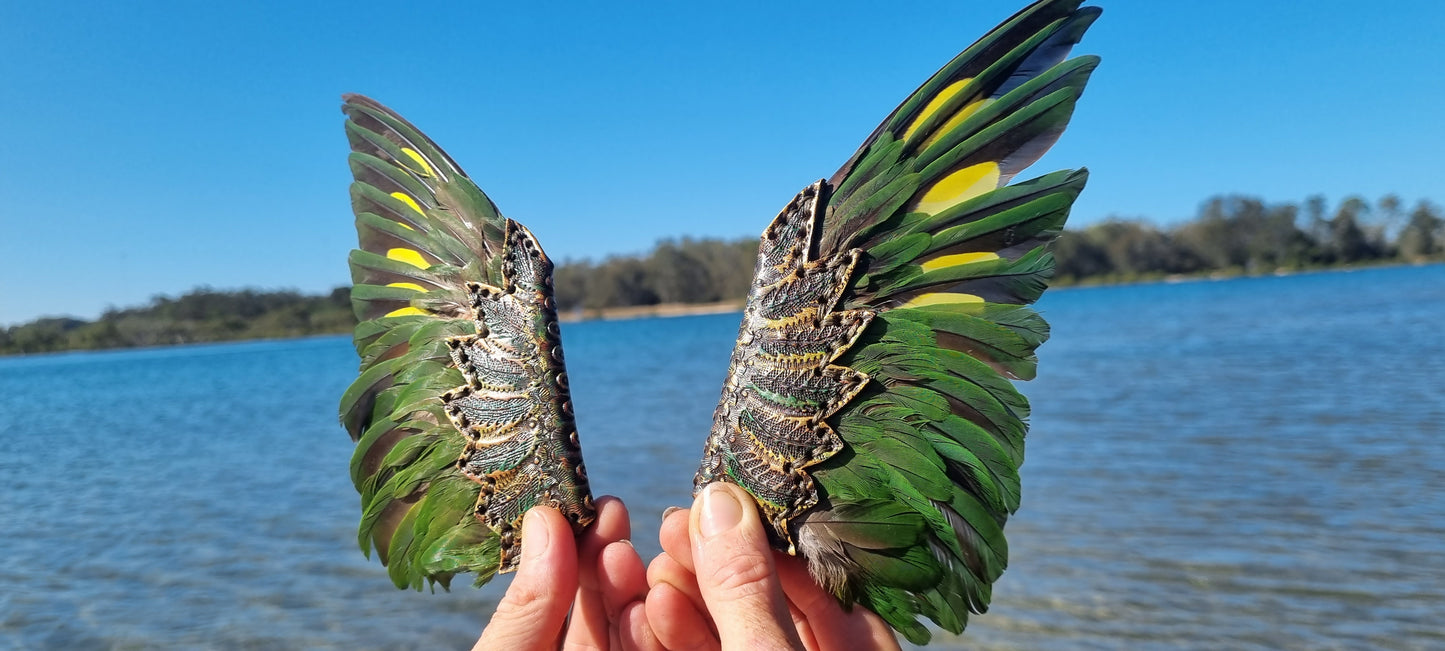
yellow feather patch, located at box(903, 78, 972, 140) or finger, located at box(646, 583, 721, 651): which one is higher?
yellow feather patch, located at box(903, 78, 972, 140)

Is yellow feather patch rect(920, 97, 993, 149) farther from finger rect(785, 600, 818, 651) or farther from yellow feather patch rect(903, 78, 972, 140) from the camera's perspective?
finger rect(785, 600, 818, 651)

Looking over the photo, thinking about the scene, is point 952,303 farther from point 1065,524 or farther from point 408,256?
point 1065,524

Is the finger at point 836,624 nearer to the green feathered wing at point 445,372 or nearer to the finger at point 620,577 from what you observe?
the finger at point 620,577

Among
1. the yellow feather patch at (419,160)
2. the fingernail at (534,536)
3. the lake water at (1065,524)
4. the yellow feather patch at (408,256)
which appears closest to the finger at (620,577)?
the fingernail at (534,536)

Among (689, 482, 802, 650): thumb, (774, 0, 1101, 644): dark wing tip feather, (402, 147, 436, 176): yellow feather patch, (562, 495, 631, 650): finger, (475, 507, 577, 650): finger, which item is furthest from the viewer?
(402, 147, 436, 176): yellow feather patch

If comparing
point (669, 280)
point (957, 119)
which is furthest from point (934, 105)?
point (669, 280)

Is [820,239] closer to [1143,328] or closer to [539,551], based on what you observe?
[539,551]

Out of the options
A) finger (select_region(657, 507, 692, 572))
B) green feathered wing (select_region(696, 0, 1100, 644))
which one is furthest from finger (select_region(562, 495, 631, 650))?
green feathered wing (select_region(696, 0, 1100, 644))

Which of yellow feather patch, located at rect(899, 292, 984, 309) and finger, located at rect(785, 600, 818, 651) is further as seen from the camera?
finger, located at rect(785, 600, 818, 651)

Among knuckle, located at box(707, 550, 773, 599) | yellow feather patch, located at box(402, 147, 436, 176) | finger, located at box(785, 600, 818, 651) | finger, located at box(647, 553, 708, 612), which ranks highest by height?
yellow feather patch, located at box(402, 147, 436, 176)
